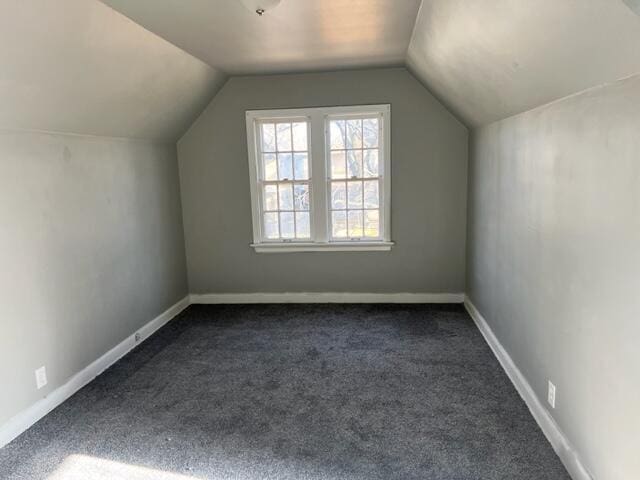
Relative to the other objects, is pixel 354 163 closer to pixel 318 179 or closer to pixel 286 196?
pixel 318 179

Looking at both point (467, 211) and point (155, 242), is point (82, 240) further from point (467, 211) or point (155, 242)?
point (467, 211)

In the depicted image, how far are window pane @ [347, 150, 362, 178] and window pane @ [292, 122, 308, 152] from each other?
467 millimetres

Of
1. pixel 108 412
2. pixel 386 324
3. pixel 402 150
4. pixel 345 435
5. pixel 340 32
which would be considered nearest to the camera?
pixel 345 435

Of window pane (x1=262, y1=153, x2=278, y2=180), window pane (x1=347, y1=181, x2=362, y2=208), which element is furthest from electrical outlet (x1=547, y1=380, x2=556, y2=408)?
window pane (x1=262, y1=153, x2=278, y2=180)

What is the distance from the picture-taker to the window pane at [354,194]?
461cm

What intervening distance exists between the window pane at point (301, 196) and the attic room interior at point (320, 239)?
0.04m

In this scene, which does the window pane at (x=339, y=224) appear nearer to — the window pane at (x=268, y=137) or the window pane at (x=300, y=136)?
the window pane at (x=300, y=136)

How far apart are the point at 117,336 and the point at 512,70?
11.1 feet

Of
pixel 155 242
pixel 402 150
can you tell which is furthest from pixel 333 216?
pixel 155 242

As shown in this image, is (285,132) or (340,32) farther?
(285,132)

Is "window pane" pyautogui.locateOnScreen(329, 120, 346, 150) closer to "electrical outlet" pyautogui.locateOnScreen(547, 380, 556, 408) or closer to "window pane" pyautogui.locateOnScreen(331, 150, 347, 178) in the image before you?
"window pane" pyautogui.locateOnScreen(331, 150, 347, 178)

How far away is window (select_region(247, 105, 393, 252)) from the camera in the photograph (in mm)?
4508

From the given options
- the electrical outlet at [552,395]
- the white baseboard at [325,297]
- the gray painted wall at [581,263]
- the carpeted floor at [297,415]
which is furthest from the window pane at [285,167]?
the electrical outlet at [552,395]

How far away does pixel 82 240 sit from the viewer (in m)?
3.18
